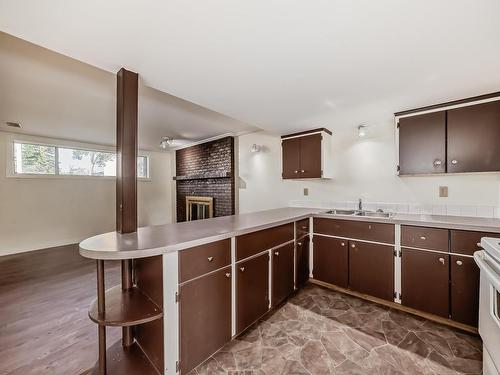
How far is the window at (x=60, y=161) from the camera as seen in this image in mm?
4398

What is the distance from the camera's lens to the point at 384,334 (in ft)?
6.40

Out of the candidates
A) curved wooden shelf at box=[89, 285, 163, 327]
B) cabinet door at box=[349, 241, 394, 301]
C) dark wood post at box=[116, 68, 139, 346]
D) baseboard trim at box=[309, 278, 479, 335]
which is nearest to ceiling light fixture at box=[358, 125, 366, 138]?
cabinet door at box=[349, 241, 394, 301]

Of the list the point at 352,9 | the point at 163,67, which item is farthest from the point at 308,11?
the point at 163,67

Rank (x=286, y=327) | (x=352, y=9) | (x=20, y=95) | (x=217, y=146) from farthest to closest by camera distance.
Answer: (x=217, y=146) < (x=20, y=95) < (x=286, y=327) < (x=352, y=9)

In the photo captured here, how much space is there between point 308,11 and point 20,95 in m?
3.40

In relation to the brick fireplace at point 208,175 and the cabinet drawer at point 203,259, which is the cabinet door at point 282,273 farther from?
the brick fireplace at point 208,175

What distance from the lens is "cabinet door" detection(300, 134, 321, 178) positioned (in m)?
3.18

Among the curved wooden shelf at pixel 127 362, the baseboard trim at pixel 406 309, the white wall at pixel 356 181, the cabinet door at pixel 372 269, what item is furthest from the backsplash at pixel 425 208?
the curved wooden shelf at pixel 127 362

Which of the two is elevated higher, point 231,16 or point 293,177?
point 231,16

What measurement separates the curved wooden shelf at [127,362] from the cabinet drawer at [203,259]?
67 cm

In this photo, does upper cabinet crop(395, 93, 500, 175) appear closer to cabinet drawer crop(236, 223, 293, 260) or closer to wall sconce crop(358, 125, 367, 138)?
wall sconce crop(358, 125, 367, 138)

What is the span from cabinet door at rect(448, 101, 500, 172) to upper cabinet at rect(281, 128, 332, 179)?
1346 millimetres

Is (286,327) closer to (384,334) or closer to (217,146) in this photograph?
(384,334)

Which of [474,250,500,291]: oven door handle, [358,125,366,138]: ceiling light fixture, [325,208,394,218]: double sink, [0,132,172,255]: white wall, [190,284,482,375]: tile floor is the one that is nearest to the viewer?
[474,250,500,291]: oven door handle
